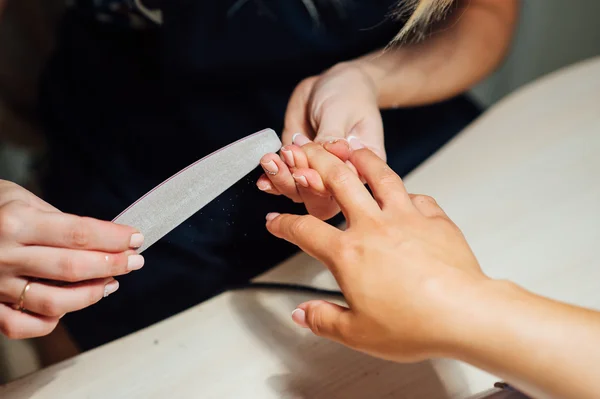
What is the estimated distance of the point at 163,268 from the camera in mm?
458

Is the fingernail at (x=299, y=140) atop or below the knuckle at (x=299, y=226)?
atop

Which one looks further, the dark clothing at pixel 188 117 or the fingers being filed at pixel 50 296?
the dark clothing at pixel 188 117

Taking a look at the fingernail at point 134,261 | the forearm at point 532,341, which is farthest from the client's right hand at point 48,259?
the forearm at point 532,341

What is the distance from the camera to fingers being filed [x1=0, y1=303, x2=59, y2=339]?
0.33 meters

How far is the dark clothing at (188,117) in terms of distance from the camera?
1.48 ft

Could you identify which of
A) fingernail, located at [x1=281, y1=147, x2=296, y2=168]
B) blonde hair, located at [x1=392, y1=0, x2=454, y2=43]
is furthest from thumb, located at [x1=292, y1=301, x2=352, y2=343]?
blonde hair, located at [x1=392, y1=0, x2=454, y2=43]

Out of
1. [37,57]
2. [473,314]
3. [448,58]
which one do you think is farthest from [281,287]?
[37,57]

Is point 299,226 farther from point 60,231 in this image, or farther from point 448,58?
point 448,58

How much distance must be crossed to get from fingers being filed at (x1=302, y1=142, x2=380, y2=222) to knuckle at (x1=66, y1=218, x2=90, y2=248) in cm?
15

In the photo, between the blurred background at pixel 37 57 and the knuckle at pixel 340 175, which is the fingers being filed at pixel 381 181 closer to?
the knuckle at pixel 340 175

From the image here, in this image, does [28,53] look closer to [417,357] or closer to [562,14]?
[417,357]

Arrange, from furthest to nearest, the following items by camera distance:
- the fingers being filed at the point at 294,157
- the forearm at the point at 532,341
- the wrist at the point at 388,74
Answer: the wrist at the point at 388,74, the fingers being filed at the point at 294,157, the forearm at the point at 532,341

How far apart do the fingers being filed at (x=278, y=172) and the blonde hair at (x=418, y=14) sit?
16cm

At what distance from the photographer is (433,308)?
11.3 inches
